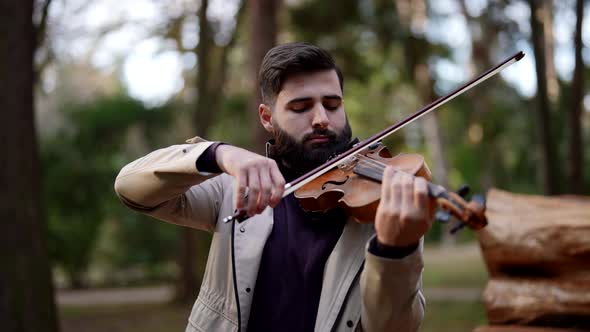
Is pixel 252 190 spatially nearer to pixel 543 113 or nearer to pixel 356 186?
pixel 356 186

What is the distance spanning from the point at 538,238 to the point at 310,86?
3.06 metres

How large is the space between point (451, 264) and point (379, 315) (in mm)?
13912

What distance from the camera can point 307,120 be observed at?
2.15m

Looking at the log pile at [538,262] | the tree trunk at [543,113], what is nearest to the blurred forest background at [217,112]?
the tree trunk at [543,113]

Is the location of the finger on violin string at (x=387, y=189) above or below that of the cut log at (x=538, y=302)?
above

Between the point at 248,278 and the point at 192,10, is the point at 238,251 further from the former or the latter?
the point at 192,10

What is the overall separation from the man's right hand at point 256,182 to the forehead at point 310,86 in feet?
1.31

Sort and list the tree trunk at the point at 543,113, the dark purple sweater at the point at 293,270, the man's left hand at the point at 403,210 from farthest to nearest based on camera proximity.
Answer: the tree trunk at the point at 543,113 < the dark purple sweater at the point at 293,270 < the man's left hand at the point at 403,210

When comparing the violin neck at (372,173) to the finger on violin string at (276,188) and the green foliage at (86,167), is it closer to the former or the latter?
the finger on violin string at (276,188)

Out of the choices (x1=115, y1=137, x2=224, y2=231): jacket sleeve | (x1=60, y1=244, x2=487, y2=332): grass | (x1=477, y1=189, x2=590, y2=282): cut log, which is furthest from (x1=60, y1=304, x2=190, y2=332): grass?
(x1=115, y1=137, x2=224, y2=231): jacket sleeve

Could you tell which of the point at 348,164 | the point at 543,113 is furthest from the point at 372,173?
the point at 543,113

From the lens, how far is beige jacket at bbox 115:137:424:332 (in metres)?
1.77

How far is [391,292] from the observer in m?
1.75

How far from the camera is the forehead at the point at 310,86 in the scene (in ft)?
7.01
